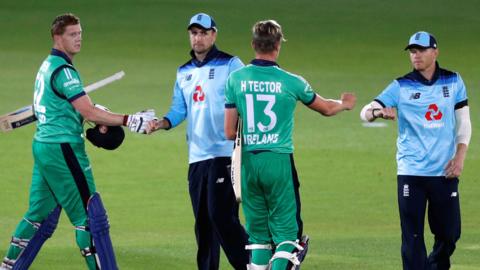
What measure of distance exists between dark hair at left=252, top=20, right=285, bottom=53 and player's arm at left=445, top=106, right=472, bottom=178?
193 cm

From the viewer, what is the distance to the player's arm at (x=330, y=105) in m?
10.4

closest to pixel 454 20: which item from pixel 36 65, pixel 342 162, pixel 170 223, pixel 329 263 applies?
pixel 36 65

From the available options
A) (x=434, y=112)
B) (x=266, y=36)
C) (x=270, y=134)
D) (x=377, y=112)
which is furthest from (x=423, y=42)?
(x=270, y=134)

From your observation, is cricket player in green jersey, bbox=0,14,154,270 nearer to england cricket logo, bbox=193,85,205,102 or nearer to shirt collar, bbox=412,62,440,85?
england cricket logo, bbox=193,85,205,102

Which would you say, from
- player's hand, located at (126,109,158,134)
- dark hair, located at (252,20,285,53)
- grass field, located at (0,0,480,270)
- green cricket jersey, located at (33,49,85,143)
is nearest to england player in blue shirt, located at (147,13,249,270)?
player's hand, located at (126,109,158,134)

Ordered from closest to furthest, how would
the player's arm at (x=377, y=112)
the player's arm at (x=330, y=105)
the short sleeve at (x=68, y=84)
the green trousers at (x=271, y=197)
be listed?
the green trousers at (x=271, y=197) → the player's arm at (x=330, y=105) → the short sleeve at (x=68, y=84) → the player's arm at (x=377, y=112)

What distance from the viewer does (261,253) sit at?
10492 millimetres

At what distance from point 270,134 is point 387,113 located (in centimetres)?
115

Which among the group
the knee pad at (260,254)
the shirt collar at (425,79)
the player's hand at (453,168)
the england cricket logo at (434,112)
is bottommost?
the knee pad at (260,254)

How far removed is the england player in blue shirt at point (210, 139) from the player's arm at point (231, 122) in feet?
3.18

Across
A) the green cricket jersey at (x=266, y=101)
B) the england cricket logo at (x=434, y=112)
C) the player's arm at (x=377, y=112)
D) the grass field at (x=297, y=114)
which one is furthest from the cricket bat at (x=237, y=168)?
→ the grass field at (x=297, y=114)

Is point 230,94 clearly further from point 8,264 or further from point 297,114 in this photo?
point 297,114

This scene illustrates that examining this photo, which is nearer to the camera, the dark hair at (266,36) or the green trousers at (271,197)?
the dark hair at (266,36)

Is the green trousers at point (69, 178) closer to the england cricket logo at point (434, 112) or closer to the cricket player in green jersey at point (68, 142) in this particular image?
the cricket player in green jersey at point (68, 142)
